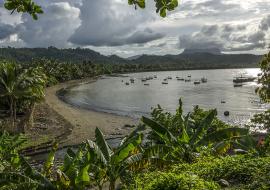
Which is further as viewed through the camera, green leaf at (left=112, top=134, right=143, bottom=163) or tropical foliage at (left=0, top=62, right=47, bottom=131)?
tropical foliage at (left=0, top=62, right=47, bottom=131)

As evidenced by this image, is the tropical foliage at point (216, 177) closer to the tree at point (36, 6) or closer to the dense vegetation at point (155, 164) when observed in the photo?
the dense vegetation at point (155, 164)

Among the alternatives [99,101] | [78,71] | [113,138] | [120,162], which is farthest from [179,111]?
[78,71]

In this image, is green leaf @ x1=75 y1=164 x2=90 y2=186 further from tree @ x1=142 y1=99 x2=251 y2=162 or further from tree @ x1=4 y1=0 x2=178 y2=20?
tree @ x1=4 y1=0 x2=178 y2=20

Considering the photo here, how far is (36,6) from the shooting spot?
19.7 ft

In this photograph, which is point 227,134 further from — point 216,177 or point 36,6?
point 36,6

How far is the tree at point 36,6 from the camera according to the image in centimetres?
571

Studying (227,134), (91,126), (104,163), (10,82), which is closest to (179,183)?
(104,163)

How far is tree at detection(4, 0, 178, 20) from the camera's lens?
18.7ft

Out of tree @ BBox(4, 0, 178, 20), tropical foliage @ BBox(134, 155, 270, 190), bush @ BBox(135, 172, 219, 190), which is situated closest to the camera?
tree @ BBox(4, 0, 178, 20)

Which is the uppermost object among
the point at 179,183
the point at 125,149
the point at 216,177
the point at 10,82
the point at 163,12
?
the point at 163,12

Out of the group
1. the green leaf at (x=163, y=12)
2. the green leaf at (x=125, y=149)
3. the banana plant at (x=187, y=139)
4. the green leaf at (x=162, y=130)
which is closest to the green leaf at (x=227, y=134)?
the banana plant at (x=187, y=139)

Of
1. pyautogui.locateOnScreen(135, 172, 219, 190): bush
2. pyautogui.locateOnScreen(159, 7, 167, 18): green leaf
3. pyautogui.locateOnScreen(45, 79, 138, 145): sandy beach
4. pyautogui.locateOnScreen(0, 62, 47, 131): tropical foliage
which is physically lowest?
pyautogui.locateOnScreen(45, 79, 138, 145): sandy beach

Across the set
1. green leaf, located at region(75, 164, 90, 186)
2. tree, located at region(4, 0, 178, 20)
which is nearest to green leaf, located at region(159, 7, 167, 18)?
tree, located at region(4, 0, 178, 20)

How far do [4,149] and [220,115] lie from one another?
54.4 m
